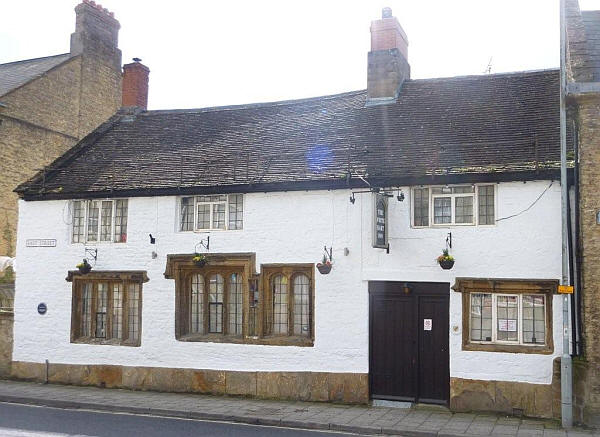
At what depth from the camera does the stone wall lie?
1255cm

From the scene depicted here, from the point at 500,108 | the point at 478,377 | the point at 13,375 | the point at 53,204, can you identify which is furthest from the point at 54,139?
the point at 478,377

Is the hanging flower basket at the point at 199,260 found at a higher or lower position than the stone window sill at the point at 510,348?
higher

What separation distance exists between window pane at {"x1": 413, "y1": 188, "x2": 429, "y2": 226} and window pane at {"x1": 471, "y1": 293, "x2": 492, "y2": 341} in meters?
1.94

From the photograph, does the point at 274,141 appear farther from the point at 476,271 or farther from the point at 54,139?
the point at 54,139

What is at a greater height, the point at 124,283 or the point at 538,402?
the point at 124,283

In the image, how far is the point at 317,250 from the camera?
15734 mm

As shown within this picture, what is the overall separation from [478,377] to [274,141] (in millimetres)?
8331

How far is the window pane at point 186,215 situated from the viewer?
17328 millimetres

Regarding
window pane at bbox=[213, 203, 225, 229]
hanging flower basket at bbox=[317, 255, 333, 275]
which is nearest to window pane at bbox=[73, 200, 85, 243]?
window pane at bbox=[213, 203, 225, 229]

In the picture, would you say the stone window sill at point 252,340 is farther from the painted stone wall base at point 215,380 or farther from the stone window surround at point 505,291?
the stone window surround at point 505,291

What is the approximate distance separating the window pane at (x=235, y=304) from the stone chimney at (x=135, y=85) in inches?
390

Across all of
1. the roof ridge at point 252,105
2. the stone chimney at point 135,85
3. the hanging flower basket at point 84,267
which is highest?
the stone chimney at point 135,85

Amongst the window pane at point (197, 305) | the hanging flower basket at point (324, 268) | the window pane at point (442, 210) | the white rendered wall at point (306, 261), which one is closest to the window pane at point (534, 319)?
the white rendered wall at point (306, 261)

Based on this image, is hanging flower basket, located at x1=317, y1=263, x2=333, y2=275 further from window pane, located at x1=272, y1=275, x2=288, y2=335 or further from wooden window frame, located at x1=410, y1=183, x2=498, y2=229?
wooden window frame, located at x1=410, y1=183, x2=498, y2=229
